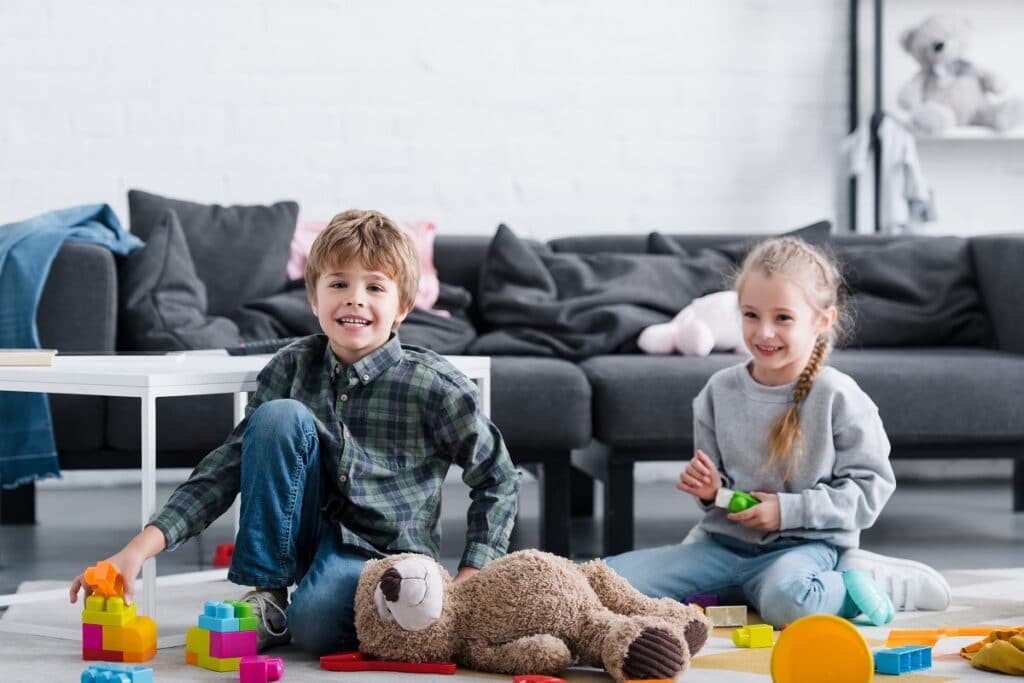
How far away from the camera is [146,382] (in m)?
1.69

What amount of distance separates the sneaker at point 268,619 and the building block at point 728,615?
23.7 inches

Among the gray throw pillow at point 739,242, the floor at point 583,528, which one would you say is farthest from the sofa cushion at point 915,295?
the floor at point 583,528

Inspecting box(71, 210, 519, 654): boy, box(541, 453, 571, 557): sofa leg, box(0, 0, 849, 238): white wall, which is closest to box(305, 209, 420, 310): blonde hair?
box(71, 210, 519, 654): boy

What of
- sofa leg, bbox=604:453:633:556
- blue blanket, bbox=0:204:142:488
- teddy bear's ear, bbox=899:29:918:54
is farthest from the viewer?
teddy bear's ear, bbox=899:29:918:54

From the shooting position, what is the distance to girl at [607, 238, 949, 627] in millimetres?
1977

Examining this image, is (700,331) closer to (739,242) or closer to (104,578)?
(739,242)

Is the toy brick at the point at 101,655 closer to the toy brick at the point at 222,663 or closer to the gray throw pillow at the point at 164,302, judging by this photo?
the toy brick at the point at 222,663

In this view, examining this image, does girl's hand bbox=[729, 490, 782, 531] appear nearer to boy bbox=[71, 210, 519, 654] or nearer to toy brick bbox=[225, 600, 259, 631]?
boy bbox=[71, 210, 519, 654]

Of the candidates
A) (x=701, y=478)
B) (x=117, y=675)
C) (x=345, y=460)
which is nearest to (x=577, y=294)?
(x=701, y=478)

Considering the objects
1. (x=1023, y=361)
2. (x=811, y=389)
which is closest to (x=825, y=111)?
(x=1023, y=361)

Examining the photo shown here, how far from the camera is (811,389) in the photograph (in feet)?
6.70

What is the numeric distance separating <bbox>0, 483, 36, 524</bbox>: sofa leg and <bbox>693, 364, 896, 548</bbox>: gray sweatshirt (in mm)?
1627

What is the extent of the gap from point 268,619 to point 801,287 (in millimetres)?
931

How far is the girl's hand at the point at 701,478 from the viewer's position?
2.00m
